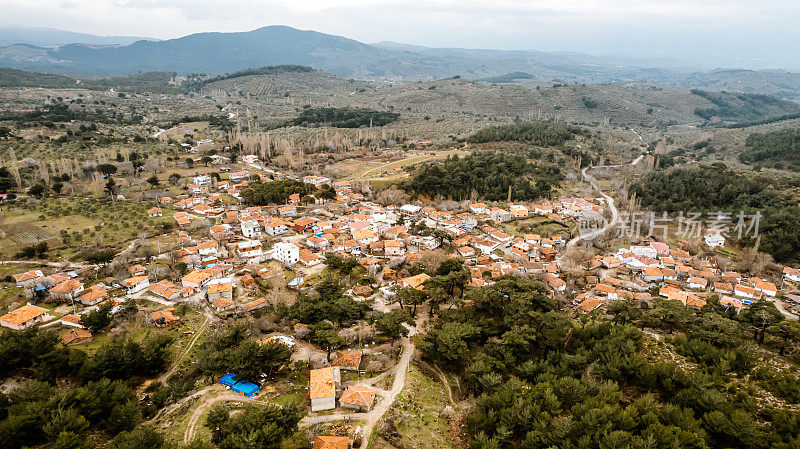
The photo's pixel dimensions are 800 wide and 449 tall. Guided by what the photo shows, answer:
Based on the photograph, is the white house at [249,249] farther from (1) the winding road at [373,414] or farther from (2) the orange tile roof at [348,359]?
(1) the winding road at [373,414]

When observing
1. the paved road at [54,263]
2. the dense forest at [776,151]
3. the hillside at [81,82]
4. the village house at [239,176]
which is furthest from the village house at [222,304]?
the hillside at [81,82]

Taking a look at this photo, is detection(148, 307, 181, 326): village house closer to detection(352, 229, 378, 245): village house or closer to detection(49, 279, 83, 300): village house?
detection(49, 279, 83, 300): village house

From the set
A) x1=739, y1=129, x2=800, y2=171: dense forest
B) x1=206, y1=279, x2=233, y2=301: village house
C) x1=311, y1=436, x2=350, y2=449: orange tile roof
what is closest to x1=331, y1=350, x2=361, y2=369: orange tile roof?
x1=311, y1=436, x2=350, y2=449: orange tile roof

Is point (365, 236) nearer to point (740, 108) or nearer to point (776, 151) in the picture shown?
point (776, 151)

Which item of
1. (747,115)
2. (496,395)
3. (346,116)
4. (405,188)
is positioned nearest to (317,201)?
(405,188)

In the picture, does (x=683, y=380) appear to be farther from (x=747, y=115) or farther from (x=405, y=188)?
(x=747, y=115)

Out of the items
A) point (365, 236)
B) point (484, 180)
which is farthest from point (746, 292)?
point (484, 180)
